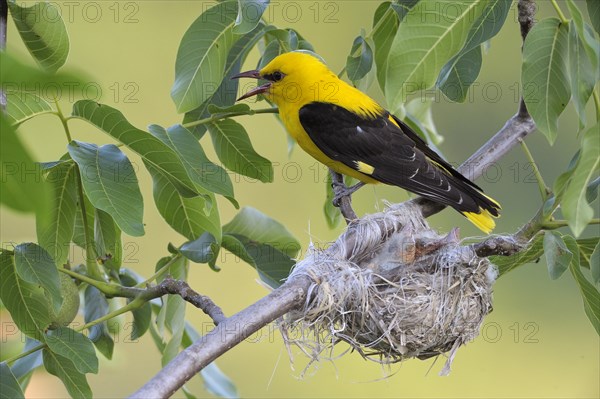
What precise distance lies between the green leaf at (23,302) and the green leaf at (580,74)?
133 cm

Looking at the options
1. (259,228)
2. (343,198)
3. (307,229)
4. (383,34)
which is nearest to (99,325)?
(259,228)

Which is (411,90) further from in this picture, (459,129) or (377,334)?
(459,129)

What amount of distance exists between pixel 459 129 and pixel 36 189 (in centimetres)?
563

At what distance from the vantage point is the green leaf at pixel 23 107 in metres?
2.05

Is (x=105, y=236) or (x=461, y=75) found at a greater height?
(x=105, y=236)

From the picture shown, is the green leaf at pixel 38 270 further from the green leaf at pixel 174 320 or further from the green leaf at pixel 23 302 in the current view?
the green leaf at pixel 174 320

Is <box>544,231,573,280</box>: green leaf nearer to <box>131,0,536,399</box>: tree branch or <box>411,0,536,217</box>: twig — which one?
<box>131,0,536,399</box>: tree branch

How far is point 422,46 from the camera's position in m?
1.83

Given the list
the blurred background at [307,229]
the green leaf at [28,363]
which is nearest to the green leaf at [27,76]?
the green leaf at [28,363]

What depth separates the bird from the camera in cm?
326

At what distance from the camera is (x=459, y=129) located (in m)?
6.27

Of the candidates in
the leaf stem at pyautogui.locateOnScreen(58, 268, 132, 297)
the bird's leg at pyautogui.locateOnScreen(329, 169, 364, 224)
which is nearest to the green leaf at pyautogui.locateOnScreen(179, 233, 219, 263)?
the leaf stem at pyautogui.locateOnScreen(58, 268, 132, 297)

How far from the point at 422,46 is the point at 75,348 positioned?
1.11 meters

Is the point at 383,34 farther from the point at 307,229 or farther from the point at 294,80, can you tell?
the point at 307,229
